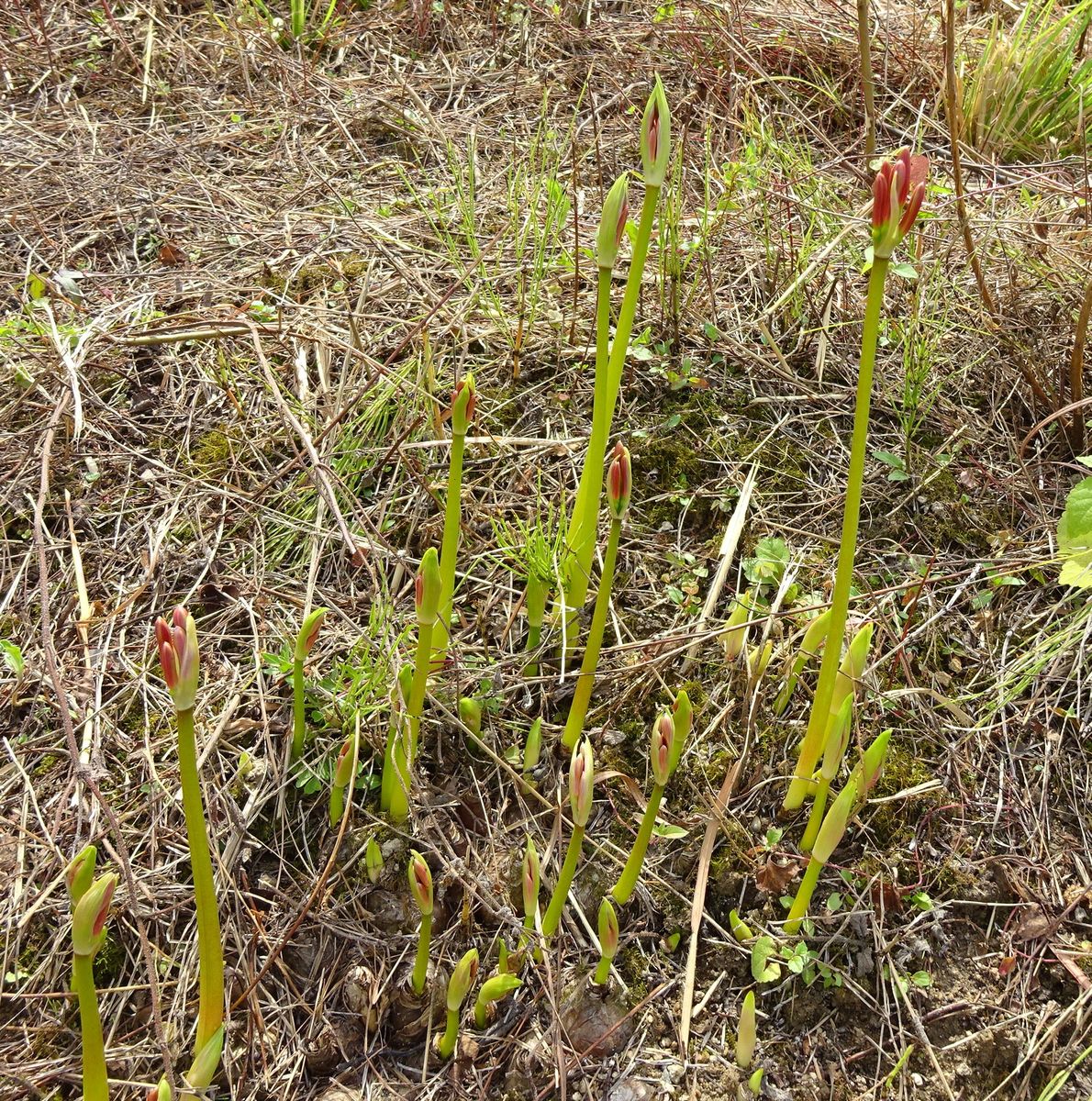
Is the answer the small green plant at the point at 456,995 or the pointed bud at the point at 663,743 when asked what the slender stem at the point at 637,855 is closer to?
the pointed bud at the point at 663,743

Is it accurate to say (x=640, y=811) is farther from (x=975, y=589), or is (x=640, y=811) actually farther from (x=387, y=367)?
(x=387, y=367)

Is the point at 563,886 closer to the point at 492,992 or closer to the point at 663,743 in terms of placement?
the point at 492,992

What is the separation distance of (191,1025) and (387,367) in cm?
152

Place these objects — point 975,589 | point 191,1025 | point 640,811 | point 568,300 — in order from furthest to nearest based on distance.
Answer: point 568,300
point 975,589
point 640,811
point 191,1025

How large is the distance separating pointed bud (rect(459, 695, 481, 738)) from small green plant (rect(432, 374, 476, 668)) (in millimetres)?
105

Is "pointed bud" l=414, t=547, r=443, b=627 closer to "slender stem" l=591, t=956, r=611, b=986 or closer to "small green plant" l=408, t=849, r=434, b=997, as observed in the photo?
"small green plant" l=408, t=849, r=434, b=997

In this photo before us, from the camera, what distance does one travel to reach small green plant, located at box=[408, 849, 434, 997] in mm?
1484

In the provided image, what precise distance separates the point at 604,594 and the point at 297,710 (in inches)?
24.0

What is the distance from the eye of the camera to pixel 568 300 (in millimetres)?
2717

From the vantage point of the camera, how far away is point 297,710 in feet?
5.87

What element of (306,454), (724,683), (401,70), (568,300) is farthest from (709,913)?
(401,70)

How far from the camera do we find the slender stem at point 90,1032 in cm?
119

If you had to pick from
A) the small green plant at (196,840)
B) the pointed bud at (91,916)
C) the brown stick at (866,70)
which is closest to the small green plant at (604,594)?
the small green plant at (196,840)

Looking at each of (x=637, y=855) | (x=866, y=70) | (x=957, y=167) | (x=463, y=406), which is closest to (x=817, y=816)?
(x=637, y=855)
